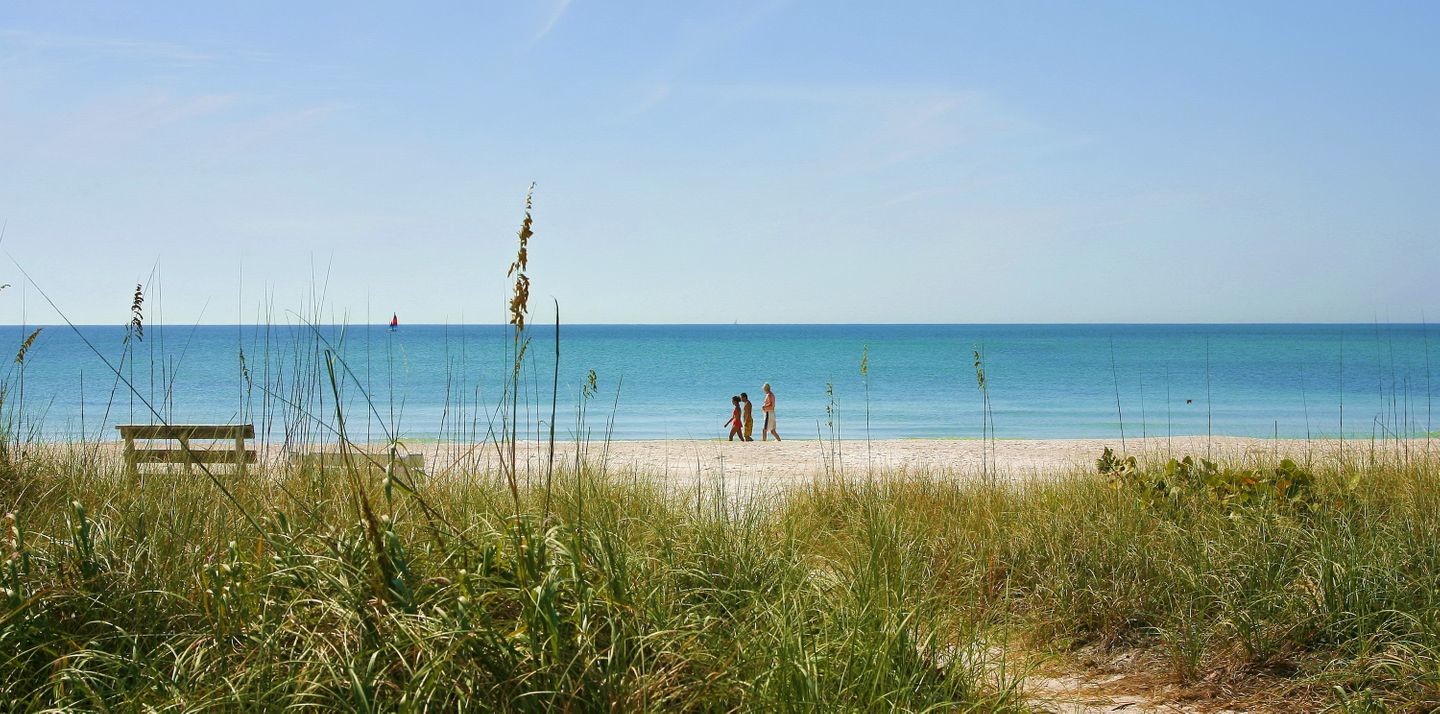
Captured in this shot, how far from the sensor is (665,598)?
331cm

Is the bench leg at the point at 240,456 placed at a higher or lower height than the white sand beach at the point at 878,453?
higher

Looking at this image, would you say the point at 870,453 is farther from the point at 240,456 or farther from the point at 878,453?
the point at 240,456

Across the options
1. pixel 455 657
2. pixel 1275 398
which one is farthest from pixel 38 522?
pixel 1275 398

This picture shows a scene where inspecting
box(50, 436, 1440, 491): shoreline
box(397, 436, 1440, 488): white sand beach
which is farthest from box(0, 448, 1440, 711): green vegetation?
box(397, 436, 1440, 488): white sand beach

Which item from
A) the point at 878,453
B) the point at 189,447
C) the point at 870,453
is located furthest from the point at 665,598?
the point at 878,453

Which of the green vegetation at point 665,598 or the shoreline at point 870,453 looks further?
the shoreline at point 870,453

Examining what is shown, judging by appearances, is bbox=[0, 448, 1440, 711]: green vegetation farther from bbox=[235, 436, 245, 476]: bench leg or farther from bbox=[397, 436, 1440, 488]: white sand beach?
bbox=[397, 436, 1440, 488]: white sand beach

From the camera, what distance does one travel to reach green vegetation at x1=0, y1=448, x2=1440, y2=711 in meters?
2.51

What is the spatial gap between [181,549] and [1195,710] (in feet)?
12.1

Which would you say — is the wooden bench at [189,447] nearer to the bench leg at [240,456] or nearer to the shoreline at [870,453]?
the bench leg at [240,456]

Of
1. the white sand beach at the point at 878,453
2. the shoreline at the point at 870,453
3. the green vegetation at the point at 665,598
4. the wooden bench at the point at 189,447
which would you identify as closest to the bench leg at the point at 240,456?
the wooden bench at the point at 189,447

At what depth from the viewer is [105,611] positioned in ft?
9.68

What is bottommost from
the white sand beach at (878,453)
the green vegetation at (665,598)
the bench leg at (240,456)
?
the white sand beach at (878,453)

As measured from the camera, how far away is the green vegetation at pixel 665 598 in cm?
251
